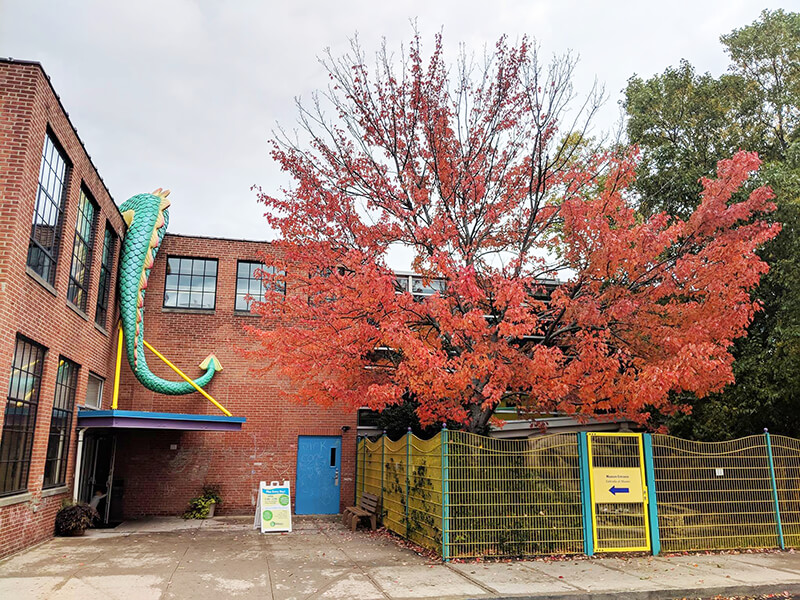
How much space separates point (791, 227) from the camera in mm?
14828

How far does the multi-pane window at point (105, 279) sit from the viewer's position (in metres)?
16.1

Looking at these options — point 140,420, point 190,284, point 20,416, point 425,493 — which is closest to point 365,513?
point 425,493

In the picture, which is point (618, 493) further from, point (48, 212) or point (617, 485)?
point (48, 212)

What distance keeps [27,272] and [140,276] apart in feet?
21.5

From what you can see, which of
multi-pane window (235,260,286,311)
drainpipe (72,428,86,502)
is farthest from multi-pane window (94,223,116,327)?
multi-pane window (235,260,286,311)

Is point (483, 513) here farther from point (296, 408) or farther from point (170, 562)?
point (296, 408)

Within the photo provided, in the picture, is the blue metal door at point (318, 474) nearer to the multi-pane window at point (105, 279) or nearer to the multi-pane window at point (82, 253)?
the multi-pane window at point (105, 279)

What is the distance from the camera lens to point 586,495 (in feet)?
36.8

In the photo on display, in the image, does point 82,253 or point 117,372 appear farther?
point 117,372

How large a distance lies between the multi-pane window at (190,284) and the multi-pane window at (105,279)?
222 cm

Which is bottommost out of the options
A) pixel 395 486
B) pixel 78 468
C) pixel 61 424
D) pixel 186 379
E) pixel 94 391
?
pixel 395 486

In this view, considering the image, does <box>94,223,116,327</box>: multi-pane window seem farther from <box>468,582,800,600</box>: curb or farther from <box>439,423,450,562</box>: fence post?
<box>468,582,800,600</box>: curb

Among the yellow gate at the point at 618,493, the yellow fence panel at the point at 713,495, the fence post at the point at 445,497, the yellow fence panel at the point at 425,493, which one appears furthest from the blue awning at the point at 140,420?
the yellow fence panel at the point at 713,495

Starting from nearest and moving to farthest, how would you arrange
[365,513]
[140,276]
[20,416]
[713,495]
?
[20,416] < [713,495] < [365,513] < [140,276]
